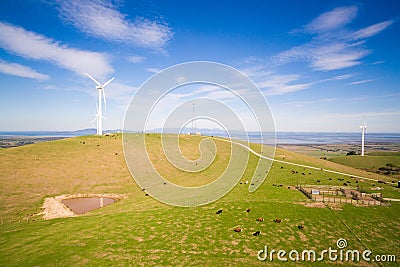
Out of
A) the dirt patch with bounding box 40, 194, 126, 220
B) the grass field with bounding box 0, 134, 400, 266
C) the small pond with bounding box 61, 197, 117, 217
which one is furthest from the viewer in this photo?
the small pond with bounding box 61, 197, 117, 217

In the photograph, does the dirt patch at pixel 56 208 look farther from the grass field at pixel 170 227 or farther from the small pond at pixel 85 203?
the grass field at pixel 170 227

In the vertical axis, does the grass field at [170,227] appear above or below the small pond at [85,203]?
above

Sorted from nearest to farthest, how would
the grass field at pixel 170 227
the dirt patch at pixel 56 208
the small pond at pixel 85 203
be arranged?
the grass field at pixel 170 227, the dirt patch at pixel 56 208, the small pond at pixel 85 203

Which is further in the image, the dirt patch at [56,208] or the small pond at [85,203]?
the small pond at [85,203]

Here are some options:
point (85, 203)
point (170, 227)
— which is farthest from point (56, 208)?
point (170, 227)

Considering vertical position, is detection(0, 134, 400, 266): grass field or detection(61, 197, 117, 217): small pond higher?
detection(0, 134, 400, 266): grass field

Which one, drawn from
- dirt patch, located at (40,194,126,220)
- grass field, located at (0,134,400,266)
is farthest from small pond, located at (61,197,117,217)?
grass field, located at (0,134,400,266)

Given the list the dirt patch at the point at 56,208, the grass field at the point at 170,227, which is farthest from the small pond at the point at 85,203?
the grass field at the point at 170,227

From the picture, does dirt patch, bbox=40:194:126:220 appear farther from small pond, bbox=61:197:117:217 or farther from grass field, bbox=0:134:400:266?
grass field, bbox=0:134:400:266
